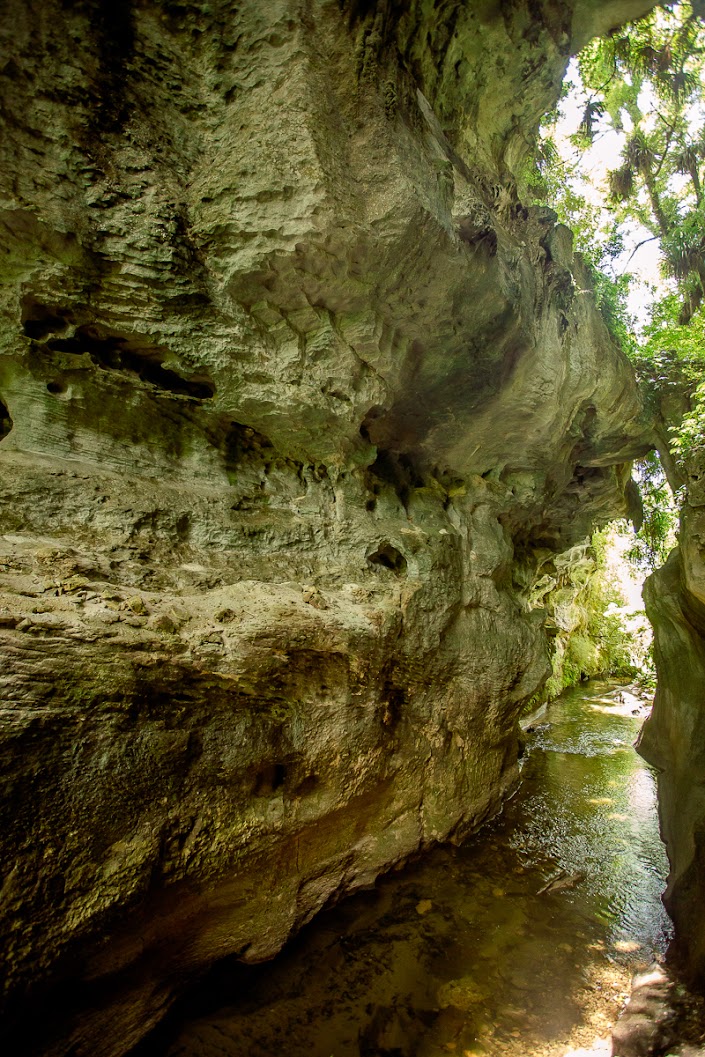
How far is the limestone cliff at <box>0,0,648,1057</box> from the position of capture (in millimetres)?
2982

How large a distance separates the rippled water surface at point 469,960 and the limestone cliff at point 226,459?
326 mm

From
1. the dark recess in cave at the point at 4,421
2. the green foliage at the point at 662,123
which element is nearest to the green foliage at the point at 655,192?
the green foliage at the point at 662,123

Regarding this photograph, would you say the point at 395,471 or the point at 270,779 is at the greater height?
the point at 395,471

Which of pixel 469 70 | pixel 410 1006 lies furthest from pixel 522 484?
pixel 410 1006

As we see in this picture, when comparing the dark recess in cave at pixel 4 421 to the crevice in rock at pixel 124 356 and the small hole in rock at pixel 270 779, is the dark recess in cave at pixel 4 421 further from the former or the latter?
the small hole in rock at pixel 270 779

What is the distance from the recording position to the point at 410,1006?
3639mm

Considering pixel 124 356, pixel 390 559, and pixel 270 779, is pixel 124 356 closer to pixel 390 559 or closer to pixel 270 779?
pixel 390 559

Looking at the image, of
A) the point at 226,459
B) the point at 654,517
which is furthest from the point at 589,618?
the point at 226,459

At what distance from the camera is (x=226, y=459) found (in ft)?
16.2

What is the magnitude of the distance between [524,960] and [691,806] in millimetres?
2607

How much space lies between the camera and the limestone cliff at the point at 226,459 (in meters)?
2.98

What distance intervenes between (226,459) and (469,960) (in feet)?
16.7

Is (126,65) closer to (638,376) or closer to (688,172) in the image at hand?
(638,376)

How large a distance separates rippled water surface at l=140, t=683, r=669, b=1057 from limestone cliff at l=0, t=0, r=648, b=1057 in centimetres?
33
